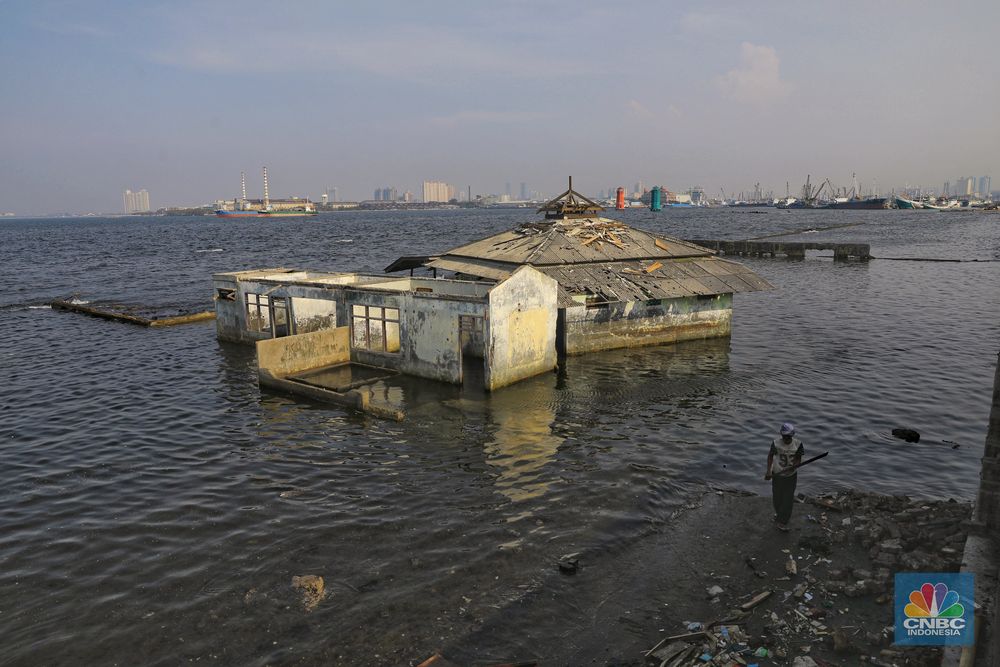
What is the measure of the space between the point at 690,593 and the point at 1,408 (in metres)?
23.9

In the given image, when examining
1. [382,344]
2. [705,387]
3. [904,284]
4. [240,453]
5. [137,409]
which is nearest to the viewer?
[240,453]

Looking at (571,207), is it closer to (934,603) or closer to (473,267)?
(473,267)

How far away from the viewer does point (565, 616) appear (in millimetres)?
10906

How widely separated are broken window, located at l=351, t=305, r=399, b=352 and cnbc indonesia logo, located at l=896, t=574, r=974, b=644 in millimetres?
19421

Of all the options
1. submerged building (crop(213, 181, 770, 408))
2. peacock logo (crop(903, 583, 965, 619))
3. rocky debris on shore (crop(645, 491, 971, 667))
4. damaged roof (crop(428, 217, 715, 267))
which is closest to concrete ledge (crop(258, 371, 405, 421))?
submerged building (crop(213, 181, 770, 408))

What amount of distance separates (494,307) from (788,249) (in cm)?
6270

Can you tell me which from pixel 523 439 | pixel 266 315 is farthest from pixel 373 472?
pixel 266 315

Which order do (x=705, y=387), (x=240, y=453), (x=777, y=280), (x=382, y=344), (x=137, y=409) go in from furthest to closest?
1. (x=777, y=280)
2. (x=382, y=344)
3. (x=705, y=387)
4. (x=137, y=409)
5. (x=240, y=453)

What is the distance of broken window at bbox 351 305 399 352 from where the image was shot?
86.1 feet

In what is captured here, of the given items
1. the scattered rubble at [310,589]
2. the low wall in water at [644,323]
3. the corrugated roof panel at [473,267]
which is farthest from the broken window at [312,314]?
the scattered rubble at [310,589]

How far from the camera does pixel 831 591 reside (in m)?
11.0

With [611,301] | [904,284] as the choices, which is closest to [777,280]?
[904,284]

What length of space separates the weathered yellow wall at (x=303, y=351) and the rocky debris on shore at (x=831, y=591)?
1842cm

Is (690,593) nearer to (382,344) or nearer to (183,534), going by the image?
(183,534)
